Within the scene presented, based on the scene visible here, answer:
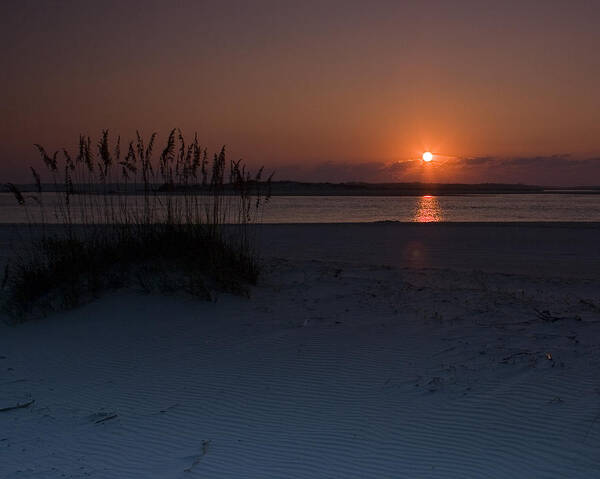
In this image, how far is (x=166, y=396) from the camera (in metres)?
4.86

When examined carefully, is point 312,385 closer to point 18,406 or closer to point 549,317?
point 18,406

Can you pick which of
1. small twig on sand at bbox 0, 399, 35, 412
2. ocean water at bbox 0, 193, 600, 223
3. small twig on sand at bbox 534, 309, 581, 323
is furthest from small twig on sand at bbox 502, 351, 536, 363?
ocean water at bbox 0, 193, 600, 223

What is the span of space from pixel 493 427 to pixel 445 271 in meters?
6.92

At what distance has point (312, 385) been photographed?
5.00m

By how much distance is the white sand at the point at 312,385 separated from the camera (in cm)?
368

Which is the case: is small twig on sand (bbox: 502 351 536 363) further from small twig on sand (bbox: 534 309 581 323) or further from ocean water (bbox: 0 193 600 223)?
ocean water (bbox: 0 193 600 223)

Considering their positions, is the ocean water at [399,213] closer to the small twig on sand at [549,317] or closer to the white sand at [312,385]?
the white sand at [312,385]

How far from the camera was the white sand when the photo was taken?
3.68 metres

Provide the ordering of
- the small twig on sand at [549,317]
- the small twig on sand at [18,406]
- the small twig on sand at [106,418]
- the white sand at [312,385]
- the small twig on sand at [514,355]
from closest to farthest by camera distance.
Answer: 1. the white sand at [312,385]
2. the small twig on sand at [106,418]
3. the small twig on sand at [18,406]
4. the small twig on sand at [514,355]
5. the small twig on sand at [549,317]

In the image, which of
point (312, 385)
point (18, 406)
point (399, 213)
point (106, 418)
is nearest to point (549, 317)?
point (312, 385)

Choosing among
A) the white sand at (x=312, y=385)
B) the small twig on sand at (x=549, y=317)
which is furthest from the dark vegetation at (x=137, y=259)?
the small twig on sand at (x=549, y=317)

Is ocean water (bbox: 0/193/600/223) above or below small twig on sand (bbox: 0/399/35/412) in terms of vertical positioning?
above

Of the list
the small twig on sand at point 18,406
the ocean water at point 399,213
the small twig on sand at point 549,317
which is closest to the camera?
the small twig on sand at point 18,406

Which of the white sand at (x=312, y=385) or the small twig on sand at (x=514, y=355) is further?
the small twig on sand at (x=514, y=355)
